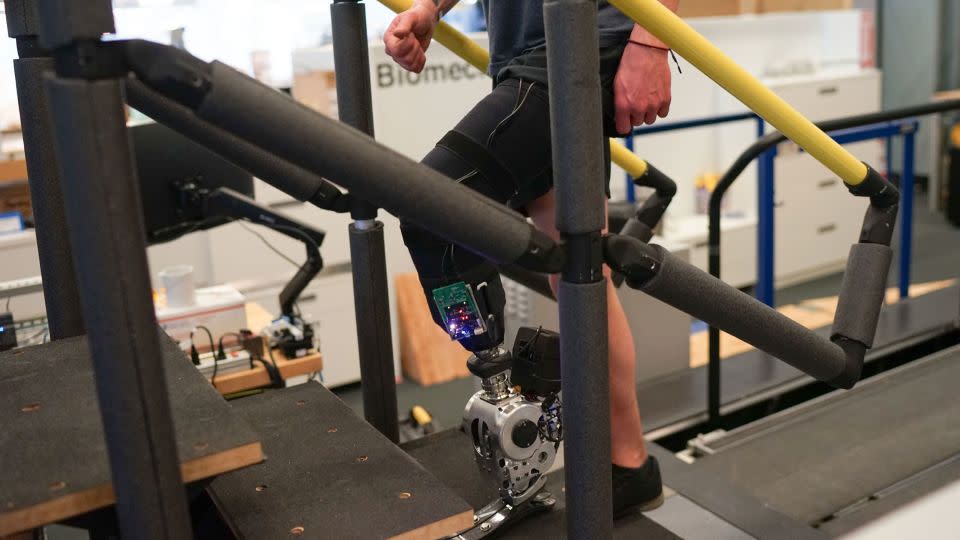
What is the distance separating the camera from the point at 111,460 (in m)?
0.80

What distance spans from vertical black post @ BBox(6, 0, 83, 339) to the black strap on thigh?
551 mm

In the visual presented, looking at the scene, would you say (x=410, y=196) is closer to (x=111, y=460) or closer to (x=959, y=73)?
(x=111, y=460)

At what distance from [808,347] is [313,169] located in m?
0.71

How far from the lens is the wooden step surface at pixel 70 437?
0.85m

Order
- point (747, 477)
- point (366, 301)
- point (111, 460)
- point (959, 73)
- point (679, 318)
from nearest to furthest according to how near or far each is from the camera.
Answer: point (111, 460), point (366, 301), point (747, 477), point (679, 318), point (959, 73)

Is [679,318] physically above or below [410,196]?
below

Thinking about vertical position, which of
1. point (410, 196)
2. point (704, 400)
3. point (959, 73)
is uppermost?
point (410, 196)

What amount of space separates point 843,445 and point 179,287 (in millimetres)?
1816

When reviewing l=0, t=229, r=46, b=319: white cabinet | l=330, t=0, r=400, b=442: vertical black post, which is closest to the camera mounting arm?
A: l=330, t=0, r=400, b=442: vertical black post

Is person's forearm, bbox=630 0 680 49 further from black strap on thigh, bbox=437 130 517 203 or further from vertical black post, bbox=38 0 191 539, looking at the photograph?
vertical black post, bbox=38 0 191 539

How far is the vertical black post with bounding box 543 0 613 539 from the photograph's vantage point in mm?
899

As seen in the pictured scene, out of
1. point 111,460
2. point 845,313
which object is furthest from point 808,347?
point 111,460

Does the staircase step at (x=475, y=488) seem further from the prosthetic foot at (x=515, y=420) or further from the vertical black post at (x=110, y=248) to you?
the vertical black post at (x=110, y=248)

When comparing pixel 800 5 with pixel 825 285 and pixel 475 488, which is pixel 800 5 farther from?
pixel 475 488
